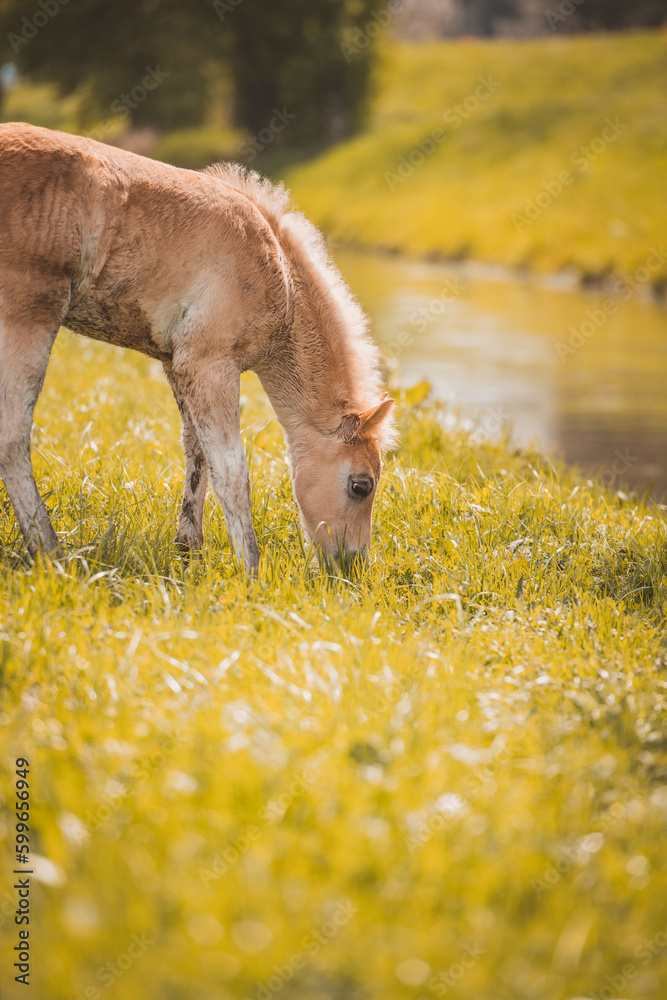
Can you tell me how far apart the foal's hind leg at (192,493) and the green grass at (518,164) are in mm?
13930

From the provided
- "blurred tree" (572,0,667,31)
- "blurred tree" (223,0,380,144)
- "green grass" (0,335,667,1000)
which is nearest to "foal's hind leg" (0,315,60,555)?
"green grass" (0,335,667,1000)

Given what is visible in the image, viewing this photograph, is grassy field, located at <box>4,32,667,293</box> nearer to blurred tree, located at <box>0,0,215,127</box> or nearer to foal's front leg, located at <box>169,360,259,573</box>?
blurred tree, located at <box>0,0,215,127</box>

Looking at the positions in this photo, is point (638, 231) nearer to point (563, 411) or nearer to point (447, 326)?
point (447, 326)

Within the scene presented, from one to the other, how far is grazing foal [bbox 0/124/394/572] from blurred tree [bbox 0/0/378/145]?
29.5 metres

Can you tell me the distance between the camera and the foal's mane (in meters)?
4.94

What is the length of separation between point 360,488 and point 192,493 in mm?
897

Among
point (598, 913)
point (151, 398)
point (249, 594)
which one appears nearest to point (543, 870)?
point (598, 913)

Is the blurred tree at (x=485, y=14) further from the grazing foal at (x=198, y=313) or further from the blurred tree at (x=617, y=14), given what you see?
the grazing foal at (x=198, y=313)

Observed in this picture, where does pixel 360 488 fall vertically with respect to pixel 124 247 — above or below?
below

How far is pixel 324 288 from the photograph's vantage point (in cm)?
499

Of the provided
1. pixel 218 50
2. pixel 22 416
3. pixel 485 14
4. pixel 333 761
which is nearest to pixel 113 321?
pixel 22 416

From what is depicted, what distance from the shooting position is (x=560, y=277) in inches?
758

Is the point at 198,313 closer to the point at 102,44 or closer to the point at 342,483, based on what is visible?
the point at 342,483

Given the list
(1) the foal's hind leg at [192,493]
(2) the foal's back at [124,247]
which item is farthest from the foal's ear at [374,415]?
(1) the foal's hind leg at [192,493]
